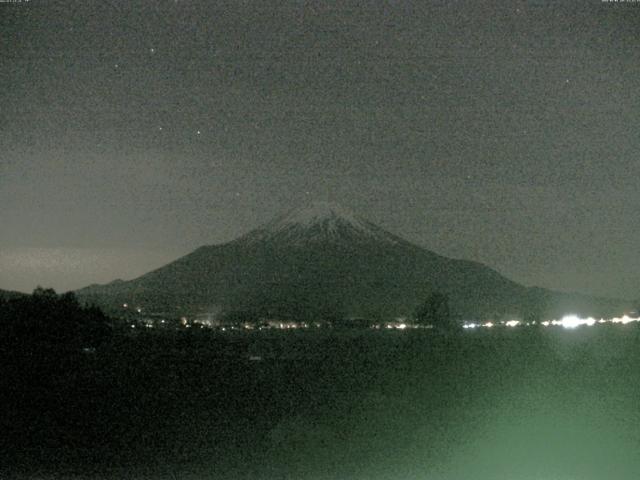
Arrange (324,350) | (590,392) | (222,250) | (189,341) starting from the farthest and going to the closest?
(222,250) < (324,350) < (189,341) < (590,392)

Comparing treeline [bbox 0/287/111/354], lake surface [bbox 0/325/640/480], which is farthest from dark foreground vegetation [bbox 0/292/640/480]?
treeline [bbox 0/287/111/354]

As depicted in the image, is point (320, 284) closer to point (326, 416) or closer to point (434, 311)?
point (434, 311)

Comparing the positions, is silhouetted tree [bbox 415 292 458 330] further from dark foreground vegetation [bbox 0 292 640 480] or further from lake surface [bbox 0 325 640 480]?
lake surface [bbox 0 325 640 480]

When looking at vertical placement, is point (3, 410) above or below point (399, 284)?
below

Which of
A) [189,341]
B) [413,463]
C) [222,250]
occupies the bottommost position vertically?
[413,463]

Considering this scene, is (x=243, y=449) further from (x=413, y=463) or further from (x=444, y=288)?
(x=444, y=288)


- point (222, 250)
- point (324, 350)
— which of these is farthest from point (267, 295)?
point (324, 350)
